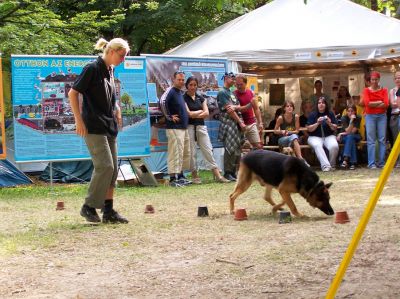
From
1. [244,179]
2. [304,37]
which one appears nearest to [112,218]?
[244,179]

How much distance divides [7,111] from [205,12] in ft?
30.7

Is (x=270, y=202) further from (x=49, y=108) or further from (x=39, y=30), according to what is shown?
(x=39, y=30)

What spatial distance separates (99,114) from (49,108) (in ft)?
15.6

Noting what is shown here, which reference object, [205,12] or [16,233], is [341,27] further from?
[16,233]

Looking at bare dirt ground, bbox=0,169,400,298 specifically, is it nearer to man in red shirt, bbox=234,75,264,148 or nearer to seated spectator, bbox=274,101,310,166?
man in red shirt, bbox=234,75,264,148

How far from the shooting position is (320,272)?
518cm

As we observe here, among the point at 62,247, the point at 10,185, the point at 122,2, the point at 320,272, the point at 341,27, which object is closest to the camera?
the point at 320,272

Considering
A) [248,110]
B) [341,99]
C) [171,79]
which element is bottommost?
[341,99]

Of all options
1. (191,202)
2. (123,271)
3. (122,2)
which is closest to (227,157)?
(191,202)

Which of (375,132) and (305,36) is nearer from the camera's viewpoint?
(375,132)

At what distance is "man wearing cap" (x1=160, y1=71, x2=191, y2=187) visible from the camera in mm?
12453

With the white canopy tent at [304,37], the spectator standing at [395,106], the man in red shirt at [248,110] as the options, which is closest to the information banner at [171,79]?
the man in red shirt at [248,110]

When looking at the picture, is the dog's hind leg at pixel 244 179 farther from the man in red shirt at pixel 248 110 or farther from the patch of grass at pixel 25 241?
the man in red shirt at pixel 248 110

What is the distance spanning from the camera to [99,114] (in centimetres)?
757
